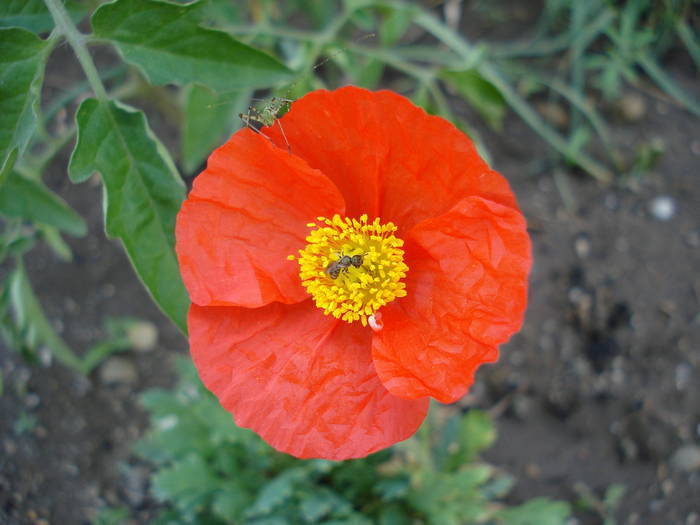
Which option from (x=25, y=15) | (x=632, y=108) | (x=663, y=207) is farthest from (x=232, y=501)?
(x=632, y=108)

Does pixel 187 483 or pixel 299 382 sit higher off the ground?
pixel 299 382

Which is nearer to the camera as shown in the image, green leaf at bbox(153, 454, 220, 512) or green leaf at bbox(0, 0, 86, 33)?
green leaf at bbox(0, 0, 86, 33)

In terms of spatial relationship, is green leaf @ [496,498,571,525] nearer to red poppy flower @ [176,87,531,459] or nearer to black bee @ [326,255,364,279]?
red poppy flower @ [176,87,531,459]

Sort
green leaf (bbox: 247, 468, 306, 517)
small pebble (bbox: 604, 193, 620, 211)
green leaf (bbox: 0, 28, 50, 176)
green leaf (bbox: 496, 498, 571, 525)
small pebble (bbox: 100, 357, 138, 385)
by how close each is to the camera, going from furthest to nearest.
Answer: small pebble (bbox: 604, 193, 620, 211), small pebble (bbox: 100, 357, 138, 385), green leaf (bbox: 496, 498, 571, 525), green leaf (bbox: 247, 468, 306, 517), green leaf (bbox: 0, 28, 50, 176)

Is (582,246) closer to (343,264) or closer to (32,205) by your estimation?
(343,264)

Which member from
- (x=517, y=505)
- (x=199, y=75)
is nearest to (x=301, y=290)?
(x=199, y=75)

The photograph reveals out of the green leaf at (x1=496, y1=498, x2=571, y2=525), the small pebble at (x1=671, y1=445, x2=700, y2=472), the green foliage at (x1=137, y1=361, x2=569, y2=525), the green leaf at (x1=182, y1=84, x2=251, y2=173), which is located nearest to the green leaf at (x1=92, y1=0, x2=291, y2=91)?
the green leaf at (x1=182, y1=84, x2=251, y2=173)
